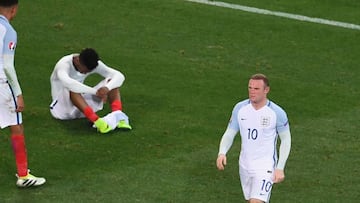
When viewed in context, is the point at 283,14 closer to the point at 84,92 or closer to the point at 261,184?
the point at 84,92

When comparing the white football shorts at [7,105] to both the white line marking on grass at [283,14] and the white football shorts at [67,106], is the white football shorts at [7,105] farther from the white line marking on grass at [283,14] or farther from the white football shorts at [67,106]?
the white line marking on grass at [283,14]

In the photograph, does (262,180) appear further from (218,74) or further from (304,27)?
(304,27)

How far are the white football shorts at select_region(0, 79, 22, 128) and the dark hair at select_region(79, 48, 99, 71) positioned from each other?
2.26 metres

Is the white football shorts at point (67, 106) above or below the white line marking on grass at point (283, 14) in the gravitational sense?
below

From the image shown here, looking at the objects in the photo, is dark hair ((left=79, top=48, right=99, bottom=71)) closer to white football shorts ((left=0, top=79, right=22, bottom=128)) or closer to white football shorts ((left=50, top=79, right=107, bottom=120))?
white football shorts ((left=50, top=79, right=107, bottom=120))

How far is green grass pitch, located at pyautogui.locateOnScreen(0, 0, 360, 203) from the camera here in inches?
504

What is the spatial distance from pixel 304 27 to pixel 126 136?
20.1ft

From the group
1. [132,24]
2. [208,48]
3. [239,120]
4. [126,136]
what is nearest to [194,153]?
[126,136]

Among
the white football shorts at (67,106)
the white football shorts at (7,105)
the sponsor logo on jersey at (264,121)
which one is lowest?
the white football shorts at (67,106)

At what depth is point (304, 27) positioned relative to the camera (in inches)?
766

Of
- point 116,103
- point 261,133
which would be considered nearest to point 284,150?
point 261,133

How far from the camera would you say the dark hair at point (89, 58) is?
46.8 feet

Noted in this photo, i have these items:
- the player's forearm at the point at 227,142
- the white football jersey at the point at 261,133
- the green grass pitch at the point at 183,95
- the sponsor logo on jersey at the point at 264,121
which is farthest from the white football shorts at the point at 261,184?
the green grass pitch at the point at 183,95

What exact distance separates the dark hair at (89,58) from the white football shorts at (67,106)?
0.41 meters
